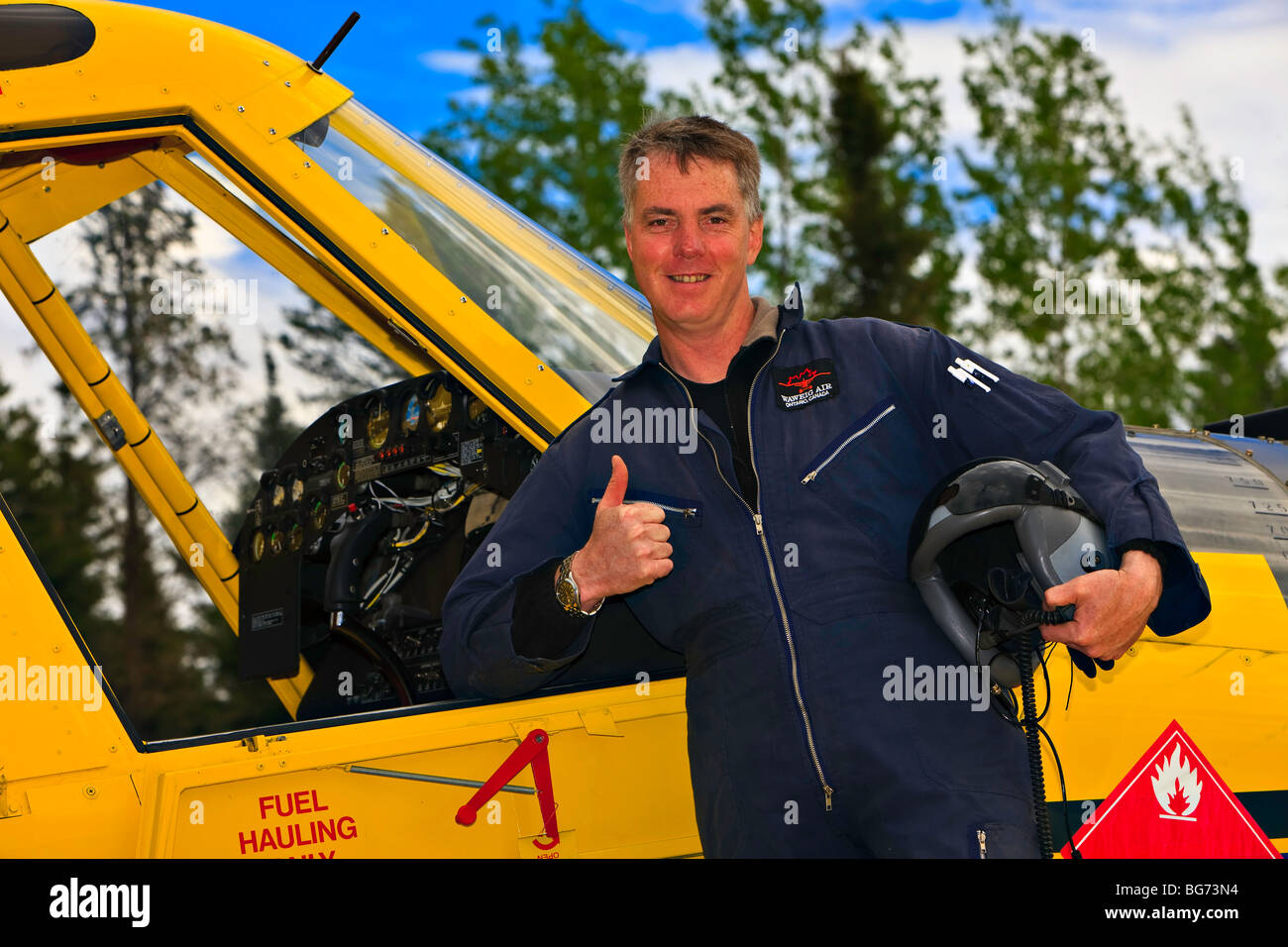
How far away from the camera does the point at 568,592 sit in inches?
95.3

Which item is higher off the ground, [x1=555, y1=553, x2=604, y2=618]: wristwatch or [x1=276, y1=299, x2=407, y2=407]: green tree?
[x1=276, y1=299, x2=407, y2=407]: green tree

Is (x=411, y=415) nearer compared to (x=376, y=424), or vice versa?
(x=411, y=415)

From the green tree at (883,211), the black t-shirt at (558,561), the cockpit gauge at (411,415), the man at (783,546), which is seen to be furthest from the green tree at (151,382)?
the green tree at (883,211)

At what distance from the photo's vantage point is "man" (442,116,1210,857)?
229 cm


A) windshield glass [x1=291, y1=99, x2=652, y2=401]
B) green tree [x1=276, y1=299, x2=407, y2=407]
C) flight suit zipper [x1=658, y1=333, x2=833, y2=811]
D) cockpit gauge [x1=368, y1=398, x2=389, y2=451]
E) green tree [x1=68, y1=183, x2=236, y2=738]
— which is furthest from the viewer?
green tree [x1=68, y1=183, x2=236, y2=738]

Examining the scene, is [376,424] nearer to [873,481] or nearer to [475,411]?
[475,411]

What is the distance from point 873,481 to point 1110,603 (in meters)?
0.53

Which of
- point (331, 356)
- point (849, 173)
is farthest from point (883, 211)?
point (331, 356)

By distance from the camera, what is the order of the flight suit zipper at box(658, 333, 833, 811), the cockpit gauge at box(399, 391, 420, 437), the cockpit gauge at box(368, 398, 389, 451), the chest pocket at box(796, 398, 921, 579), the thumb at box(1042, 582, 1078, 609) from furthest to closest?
the cockpit gauge at box(368, 398, 389, 451) → the cockpit gauge at box(399, 391, 420, 437) → the chest pocket at box(796, 398, 921, 579) → the flight suit zipper at box(658, 333, 833, 811) → the thumb at box(1042, 582, 1078, 609)

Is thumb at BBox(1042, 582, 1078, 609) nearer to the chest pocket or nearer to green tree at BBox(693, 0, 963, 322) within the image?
the chest pocket

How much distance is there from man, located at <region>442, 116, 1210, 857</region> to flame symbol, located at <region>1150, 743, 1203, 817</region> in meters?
0.71

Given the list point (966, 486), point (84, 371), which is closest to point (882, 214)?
point (84, 371)

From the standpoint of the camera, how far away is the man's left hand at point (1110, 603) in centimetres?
212

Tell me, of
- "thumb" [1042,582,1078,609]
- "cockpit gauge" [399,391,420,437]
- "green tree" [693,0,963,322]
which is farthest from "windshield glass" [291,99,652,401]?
"green tree" [693,0,963,322]
